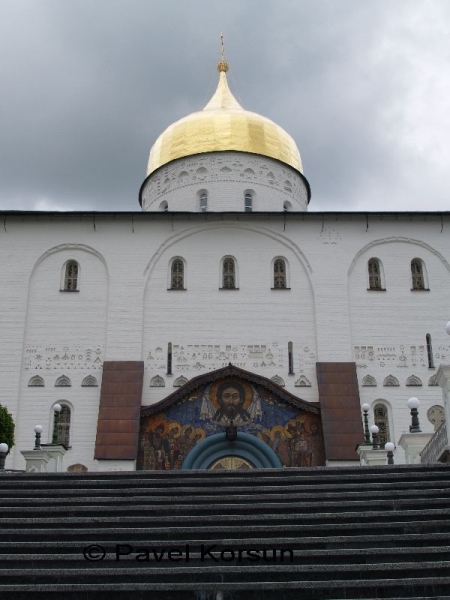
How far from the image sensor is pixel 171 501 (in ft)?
37.2

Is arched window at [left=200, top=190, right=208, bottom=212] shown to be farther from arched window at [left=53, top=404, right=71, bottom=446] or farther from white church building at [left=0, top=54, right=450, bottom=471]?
arched window at [left=53, top=404, right=71, bottom=446]

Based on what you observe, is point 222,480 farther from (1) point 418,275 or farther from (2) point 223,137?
(2) point 223,137

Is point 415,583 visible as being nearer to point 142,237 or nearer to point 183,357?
point 183,357

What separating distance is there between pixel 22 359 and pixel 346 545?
1527 centimetres

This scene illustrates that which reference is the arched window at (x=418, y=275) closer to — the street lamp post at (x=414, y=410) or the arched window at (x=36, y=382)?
the street lamp post at (x=414, y=410)

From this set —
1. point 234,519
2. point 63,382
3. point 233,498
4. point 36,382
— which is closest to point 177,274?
point 63,382

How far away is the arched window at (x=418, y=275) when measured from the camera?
2442cm

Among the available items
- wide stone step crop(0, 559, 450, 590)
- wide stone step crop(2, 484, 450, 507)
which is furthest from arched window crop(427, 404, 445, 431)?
wide stone step crop(0, 559, 450, 590)

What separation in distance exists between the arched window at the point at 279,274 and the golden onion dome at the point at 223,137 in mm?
5774

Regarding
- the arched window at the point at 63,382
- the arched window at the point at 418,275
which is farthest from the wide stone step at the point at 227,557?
the arched window at the point at 418,275

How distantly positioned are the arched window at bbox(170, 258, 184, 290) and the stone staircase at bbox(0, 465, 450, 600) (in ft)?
39.3

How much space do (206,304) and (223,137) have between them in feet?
24.9

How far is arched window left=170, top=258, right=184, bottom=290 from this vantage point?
79.4ft

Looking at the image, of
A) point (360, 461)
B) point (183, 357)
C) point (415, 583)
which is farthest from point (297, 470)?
point (183, 357)
